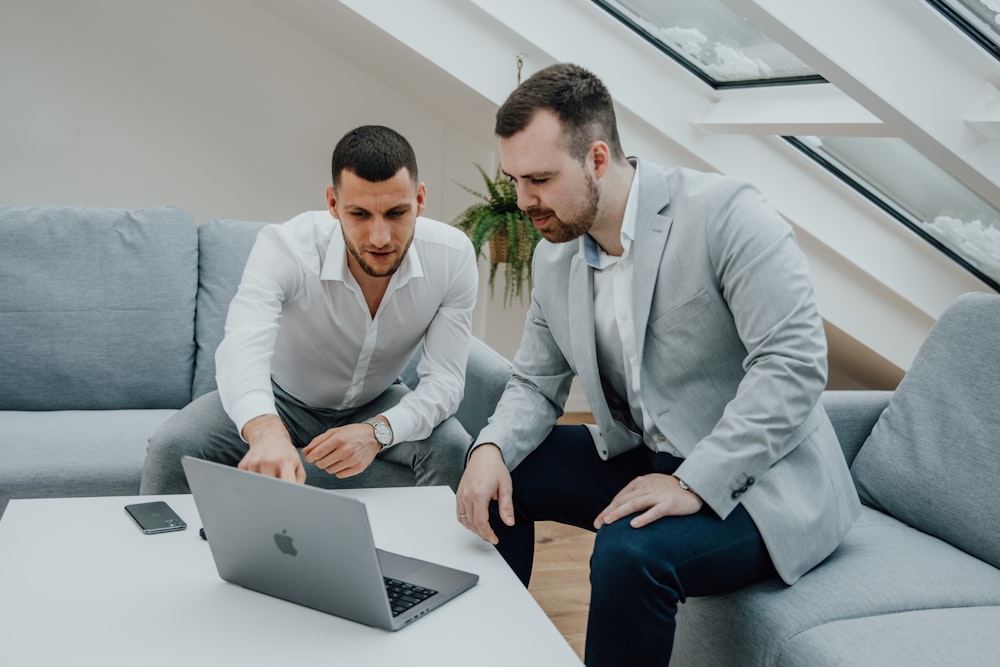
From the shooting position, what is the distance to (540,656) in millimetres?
1058

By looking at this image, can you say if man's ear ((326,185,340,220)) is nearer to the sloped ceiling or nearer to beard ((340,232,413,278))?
beard ((340,232,413,278))

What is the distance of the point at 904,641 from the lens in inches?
49.6

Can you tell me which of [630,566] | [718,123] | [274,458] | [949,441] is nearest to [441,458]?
[274,458]

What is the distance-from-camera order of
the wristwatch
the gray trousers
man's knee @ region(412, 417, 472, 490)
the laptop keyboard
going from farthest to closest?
1. man's knee @ region(412, 417, 472, 490)
2. the gray trousers
3. the wristwatch
4. the laptop keyboard

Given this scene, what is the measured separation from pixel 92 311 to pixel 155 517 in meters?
1.14

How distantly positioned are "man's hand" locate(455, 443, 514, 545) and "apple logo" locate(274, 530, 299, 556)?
0.36 m

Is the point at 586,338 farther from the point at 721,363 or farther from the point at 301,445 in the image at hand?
the point at 301,445

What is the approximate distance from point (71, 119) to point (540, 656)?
141 inches

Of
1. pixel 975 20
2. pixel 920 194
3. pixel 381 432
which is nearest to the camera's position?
pixel 381 432

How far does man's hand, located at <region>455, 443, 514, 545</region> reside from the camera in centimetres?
142

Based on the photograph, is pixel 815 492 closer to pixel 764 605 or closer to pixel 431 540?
pixel 764 605

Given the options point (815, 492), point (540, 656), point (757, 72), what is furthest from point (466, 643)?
point (757, 72)

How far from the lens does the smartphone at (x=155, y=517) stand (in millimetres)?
1390

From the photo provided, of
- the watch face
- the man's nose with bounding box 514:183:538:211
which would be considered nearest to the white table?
the watch face
